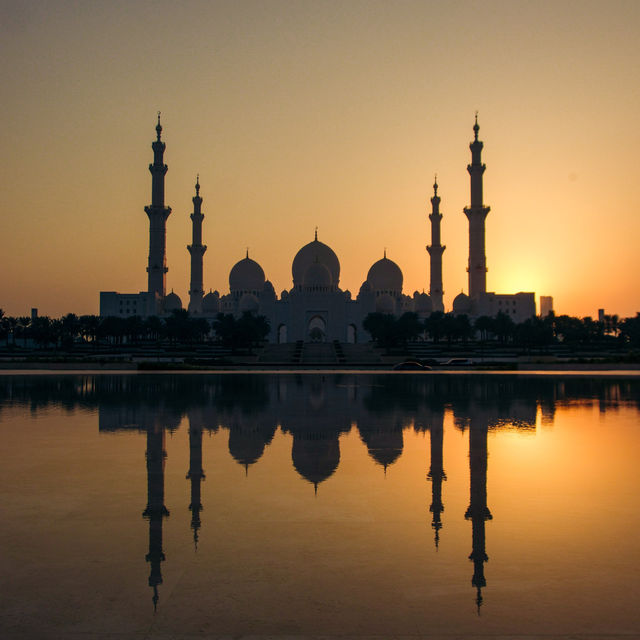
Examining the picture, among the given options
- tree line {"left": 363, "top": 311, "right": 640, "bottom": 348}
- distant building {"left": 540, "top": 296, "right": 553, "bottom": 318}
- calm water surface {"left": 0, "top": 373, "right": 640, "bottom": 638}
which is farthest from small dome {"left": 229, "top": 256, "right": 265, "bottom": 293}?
distant building {"left": 540, "top": 296, "right": 553, "bottom": 318}

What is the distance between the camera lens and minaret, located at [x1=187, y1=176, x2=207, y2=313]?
81000 mm

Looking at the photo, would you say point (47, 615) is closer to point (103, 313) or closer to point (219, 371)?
point (219, 371)

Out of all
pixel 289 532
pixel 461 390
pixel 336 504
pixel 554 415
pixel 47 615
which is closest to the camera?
pixel 47 615

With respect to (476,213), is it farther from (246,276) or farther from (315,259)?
(246,276)

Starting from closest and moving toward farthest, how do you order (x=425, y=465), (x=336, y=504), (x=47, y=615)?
(x=47, y=615)
(x=336, y=504)
(x=425, y=465)

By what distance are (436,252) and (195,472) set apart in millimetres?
76666

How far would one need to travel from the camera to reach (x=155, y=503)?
812 cm

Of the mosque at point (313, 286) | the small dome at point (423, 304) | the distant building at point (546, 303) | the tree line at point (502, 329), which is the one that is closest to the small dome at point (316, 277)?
the mosque at point (313, 286)

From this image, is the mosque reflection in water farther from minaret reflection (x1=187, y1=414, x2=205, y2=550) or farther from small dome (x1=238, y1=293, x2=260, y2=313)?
small dome (x1=238, y1=293, x2=260, y2=313)

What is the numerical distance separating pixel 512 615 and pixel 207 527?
3269 millimetres

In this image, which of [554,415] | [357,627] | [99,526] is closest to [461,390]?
[554,415]

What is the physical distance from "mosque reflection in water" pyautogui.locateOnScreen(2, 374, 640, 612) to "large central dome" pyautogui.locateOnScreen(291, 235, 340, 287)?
165 ft

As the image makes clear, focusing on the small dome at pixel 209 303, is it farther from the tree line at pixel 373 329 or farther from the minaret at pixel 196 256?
the tree line at pixel 373 329

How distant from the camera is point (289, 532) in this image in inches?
273
